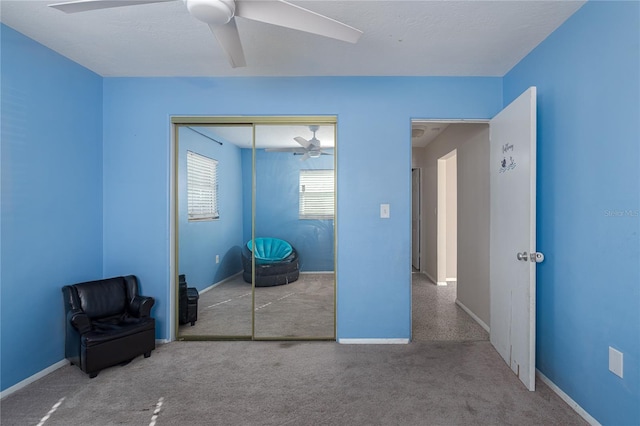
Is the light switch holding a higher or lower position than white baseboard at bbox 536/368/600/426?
higher

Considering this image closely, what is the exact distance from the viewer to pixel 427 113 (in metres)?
3.02

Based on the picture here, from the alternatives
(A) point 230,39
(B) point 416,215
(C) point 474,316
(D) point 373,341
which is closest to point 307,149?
(A) point 230,39

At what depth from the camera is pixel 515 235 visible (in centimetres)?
239

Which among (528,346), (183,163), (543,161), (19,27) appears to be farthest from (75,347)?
(543,161)

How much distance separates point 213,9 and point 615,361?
2713 millimetres

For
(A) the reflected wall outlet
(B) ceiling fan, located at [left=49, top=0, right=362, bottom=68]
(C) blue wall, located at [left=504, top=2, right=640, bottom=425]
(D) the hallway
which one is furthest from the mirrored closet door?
(A) the reflected wall outlet

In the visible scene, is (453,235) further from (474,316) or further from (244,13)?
(244,13)

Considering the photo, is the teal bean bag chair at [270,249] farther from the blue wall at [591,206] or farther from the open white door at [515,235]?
the blue wall at [591,206]

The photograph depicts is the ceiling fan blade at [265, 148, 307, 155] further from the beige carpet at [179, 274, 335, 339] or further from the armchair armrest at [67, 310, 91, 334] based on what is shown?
the armchair armrest at [67, 310, 91, 334]

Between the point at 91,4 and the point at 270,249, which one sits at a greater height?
the point at 91,4

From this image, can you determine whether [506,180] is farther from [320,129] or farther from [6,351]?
[6,351]

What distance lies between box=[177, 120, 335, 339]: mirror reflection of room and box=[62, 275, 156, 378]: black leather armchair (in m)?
0.48

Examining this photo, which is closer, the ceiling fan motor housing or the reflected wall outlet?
the ceiling fan motor housing

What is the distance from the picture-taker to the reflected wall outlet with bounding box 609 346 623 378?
5.62 ft
